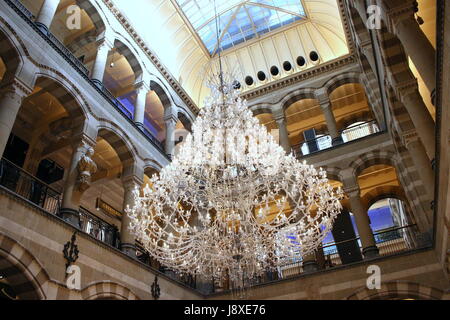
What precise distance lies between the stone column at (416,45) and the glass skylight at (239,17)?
29.3 ft

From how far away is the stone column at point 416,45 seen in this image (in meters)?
5.52

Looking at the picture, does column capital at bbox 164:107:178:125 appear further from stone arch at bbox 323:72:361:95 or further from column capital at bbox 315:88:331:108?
stone arch at bbox 323:72:361:95

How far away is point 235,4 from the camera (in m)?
14.8

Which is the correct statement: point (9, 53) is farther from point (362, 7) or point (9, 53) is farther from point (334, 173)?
point (334, 173)

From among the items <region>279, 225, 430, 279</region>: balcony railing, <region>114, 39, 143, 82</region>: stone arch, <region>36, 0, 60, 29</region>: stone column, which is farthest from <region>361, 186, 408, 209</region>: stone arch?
<region>36, 0, 60, 29</region>: stone column

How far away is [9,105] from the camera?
7.19 metres

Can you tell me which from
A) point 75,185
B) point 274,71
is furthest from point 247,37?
point 75,185

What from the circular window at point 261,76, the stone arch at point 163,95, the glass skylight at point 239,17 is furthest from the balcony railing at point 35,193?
the circular window at point 261,76

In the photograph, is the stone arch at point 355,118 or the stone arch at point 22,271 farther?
the stone arch at point 355,118

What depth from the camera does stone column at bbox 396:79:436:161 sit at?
6848mm

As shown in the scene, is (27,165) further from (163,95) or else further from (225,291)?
(225,291)

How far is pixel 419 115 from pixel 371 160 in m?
4.44

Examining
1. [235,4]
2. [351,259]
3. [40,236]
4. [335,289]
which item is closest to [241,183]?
[40,236]

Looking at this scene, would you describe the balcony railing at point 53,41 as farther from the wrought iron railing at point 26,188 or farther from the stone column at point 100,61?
the wrought iron railing at point 26,188
